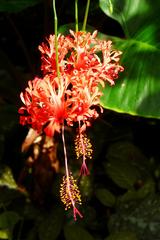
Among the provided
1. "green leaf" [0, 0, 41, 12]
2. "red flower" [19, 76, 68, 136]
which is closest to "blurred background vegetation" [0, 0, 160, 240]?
"green leaf" [0, 0, 41, 12]

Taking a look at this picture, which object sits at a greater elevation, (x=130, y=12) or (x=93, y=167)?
(x=130, y=12)

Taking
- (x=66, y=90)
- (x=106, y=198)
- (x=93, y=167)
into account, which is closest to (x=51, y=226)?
(x=106, y=198)

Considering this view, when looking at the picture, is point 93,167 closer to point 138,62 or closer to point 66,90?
point 138,62

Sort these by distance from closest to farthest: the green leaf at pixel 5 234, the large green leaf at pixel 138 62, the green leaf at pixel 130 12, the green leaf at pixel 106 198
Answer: the large green leaf at pixel 138 62 → the green leaf at pixel 130 12 → the green leaf at pixel 5 234 → the green leaf at pixel 106 198

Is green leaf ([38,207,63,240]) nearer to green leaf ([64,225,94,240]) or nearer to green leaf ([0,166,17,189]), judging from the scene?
green leaf ([64,225,94,240])

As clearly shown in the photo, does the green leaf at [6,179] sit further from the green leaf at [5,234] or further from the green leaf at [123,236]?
the green leaf at [123,236]

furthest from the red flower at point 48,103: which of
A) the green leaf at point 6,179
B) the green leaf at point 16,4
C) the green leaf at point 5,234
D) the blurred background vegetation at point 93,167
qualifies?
the green leaf at point 6,179
